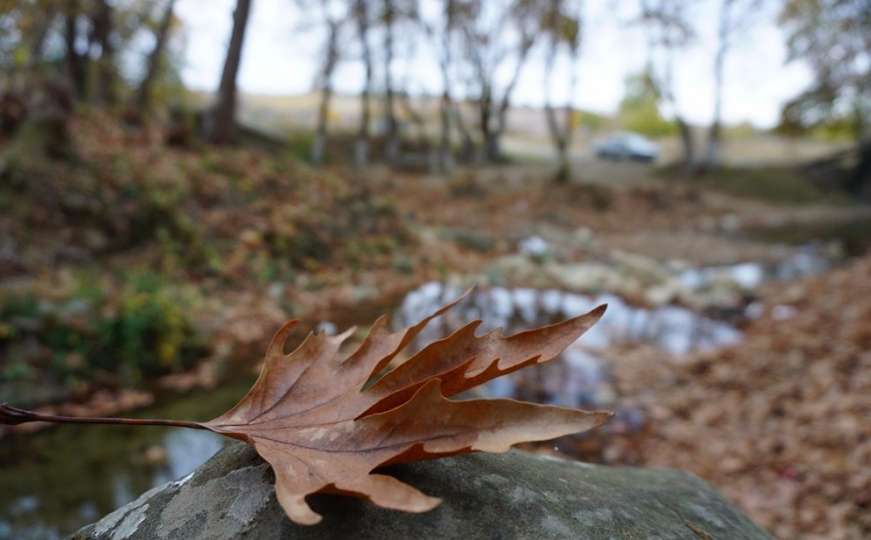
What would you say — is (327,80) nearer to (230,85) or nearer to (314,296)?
(230,85)

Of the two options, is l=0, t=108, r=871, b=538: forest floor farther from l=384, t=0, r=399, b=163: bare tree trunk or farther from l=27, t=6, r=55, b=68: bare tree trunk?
l=384, t=0, r=399, b=163: bare tree trunk

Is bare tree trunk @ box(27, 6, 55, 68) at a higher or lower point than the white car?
higher

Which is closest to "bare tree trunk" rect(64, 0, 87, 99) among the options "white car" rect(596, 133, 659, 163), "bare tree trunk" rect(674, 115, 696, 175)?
"bare tree trunk" rect(674, 115, 696, 175)

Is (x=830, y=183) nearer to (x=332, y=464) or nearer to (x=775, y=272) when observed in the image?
(x=775, y=272)

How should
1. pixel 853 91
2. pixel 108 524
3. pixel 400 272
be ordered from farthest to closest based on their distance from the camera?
1. pixel 853 91
2. pixel 400 272
3. pixel 108 524

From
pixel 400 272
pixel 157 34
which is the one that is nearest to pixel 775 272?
pixel 400 272

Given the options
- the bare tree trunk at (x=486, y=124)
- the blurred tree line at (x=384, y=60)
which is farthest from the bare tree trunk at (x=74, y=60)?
the bare tree trunk at (x=486, y=124)
